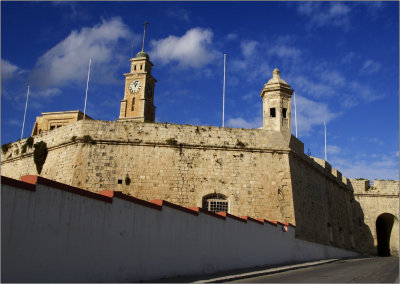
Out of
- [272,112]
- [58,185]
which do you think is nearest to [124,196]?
[58,185]

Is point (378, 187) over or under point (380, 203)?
over

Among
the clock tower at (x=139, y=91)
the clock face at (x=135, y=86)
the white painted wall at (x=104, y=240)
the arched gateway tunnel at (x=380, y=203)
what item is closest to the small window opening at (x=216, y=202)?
the white painted wall at (x=104, y=240)

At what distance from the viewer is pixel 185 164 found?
20.5m

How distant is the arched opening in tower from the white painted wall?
908 inches

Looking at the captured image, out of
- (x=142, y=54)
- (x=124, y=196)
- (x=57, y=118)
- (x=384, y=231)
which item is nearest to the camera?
(x=124, y=196)

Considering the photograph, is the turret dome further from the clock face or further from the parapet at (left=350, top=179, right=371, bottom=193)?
the parapet at (left=350, top=179, right=371, bottom=193)

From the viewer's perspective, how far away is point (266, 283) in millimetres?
10781

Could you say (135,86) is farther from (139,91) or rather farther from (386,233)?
(386,233)

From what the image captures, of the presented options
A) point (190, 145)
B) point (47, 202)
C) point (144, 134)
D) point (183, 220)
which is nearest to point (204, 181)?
point (190, 145)

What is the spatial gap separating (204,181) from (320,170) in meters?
9.60

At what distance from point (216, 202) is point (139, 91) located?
38760mm

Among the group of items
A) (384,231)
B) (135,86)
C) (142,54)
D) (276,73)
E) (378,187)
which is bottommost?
(384,231)

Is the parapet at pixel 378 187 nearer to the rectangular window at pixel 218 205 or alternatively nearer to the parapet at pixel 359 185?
the parapet at pixel 359 185

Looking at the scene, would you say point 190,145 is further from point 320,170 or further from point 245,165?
point 320,170
